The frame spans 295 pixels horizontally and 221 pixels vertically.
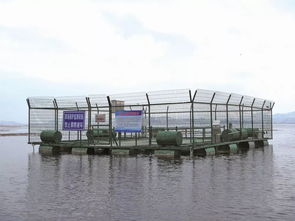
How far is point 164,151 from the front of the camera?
62.8 feet

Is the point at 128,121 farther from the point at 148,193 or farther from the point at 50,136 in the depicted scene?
the point at 148,193

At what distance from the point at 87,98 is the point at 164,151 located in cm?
587

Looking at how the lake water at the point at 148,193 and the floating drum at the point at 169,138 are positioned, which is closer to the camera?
the lake water at the point at 148,193

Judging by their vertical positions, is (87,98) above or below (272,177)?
above

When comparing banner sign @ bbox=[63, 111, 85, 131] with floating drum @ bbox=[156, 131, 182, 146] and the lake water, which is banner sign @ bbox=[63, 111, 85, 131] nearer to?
floating drum @ bbox=[156, 131, 182, 146]

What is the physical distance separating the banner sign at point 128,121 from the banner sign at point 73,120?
2846 mm

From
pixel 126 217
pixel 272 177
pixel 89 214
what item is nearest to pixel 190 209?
pixel 126 217

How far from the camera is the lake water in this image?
7.18m

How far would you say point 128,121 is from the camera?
2055 centimetres

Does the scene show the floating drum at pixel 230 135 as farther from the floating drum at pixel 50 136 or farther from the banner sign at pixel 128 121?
the floating drum at pixel 50 136

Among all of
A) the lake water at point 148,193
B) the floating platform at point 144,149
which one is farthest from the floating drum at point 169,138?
the lake water at point 148,193

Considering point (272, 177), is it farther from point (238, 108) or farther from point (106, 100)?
point (238, 108)

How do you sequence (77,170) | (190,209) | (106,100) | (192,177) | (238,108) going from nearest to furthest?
(190,209) → (192,177) → (77,170) → (106,100) → (238,108)

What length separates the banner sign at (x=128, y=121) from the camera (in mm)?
20250
